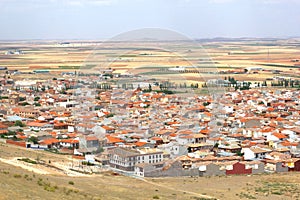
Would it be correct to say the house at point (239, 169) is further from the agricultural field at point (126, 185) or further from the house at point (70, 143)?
the house at point (70, 143)

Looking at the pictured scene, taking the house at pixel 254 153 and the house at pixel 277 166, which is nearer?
the house at pixel 277 166

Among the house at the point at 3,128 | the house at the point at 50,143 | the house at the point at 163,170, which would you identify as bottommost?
the house at the point at 163,170

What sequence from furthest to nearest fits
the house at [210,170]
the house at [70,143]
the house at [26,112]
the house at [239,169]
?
the house at [26,112], the house at [70,143], the house at [239,169], the house at [210,170]

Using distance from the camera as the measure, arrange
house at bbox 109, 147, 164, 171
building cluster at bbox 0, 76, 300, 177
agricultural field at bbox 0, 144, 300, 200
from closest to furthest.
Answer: agricultural field at bbox 0, 144, 300, 200, house at bbox 109, 147, 164, 171, building cluster at bbox 0, 76, 300, 177

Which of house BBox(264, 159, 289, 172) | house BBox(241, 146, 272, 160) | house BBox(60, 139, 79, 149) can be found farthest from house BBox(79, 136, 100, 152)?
house BBox(264, 159, 289, 172)

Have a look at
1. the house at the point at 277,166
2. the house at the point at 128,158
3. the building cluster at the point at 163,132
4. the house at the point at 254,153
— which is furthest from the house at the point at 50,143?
the house at the point at 277,166

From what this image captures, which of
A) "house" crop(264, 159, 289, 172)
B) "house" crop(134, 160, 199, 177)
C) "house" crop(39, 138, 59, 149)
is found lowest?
"house" crop(264, 159, 289, 172)

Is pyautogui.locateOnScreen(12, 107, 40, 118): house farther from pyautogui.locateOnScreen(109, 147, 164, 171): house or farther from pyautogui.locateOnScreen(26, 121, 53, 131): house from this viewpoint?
pyautogui.locateOnScreen(109, 147, 164, 171): house

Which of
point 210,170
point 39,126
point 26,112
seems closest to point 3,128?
point 39,126

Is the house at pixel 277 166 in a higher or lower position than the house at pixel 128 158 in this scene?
lower

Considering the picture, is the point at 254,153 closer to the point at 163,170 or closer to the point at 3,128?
the point at 163,170
